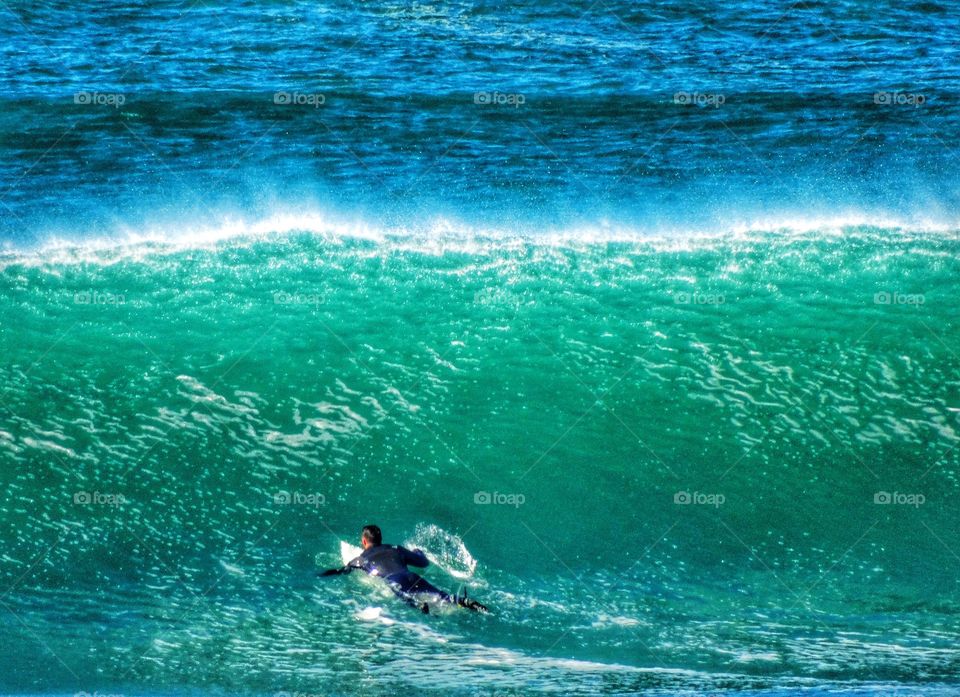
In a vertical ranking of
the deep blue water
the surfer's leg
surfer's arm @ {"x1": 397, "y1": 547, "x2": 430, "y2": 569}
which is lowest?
the surfer's leg

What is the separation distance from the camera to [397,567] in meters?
11.2

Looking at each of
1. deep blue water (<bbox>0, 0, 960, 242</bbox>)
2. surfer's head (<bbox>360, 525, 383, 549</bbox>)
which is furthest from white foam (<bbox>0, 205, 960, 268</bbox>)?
surfer's head (<bbox>360, 525, 383, 549</bbox>)

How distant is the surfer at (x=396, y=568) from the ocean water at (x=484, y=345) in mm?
169

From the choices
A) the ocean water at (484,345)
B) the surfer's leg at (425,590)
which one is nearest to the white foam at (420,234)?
the ocean water at (484,345)

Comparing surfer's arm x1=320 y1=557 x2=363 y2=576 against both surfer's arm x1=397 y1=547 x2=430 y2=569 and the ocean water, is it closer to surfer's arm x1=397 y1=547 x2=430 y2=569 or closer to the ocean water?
the ocean water

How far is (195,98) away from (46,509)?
10.4m

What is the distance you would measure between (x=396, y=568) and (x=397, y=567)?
14 millimetres

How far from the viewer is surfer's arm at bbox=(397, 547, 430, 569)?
1133 cm

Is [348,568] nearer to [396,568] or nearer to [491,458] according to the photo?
[396,568]

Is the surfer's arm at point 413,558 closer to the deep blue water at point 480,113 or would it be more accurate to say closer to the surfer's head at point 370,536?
the surfer's head at point 370,536

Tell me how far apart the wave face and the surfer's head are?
1.68ft

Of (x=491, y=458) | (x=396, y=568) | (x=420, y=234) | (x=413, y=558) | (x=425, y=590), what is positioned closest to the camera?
(x=425, y=590)

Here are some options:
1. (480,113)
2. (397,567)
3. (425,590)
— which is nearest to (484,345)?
(397,567)

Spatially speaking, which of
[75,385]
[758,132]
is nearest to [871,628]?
[75,385]
